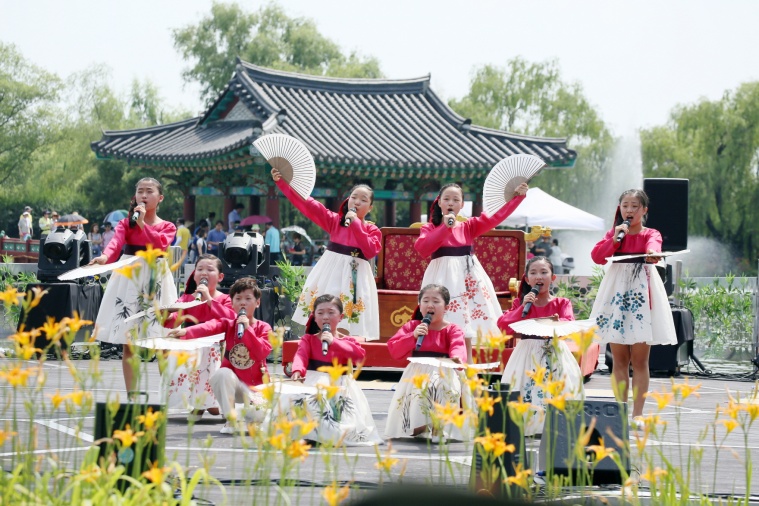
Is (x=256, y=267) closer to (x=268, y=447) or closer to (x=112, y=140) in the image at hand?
(x=268, y=447)

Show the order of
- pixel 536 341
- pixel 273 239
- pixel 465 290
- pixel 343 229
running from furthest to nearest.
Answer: pixel 273 239
pixel 343 229
pixel 465 290
pixel 536 341

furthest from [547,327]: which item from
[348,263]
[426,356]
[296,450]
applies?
[296,450]

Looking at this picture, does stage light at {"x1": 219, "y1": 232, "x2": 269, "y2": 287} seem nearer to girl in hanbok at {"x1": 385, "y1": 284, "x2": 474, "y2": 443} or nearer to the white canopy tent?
girl in hanbok at {"x1": 385, "y1": 284, "x2": 474, "y2": 443}

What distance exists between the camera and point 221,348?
280 inches

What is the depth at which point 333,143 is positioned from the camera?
23.0m

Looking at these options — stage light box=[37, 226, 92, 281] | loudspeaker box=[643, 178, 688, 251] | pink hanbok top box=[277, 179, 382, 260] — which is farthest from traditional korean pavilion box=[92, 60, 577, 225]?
pink hanbok top box=[277, 179, 382, 260]

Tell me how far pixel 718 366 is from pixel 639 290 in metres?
5.61

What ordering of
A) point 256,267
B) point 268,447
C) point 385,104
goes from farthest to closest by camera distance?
1. point 385,104
2. point 256,267
3. point 268,447

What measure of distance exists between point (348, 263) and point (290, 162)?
80cm

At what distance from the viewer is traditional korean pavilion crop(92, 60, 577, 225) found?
22703mm

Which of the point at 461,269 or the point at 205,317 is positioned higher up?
the point at 461,269

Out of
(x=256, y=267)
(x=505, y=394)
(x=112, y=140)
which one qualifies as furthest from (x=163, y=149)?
(x=505, y=394)

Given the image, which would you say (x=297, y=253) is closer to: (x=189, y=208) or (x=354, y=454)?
(x=189, y=208)

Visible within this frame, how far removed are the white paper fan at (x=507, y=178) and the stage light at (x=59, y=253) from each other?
492cm
